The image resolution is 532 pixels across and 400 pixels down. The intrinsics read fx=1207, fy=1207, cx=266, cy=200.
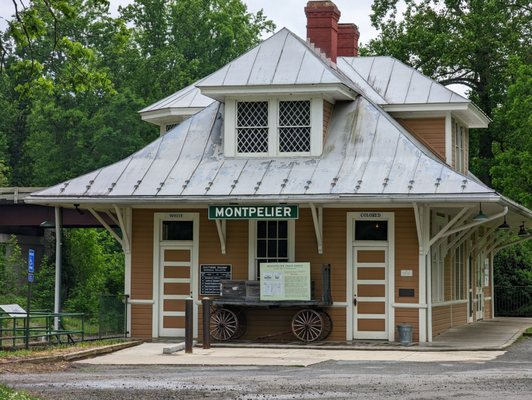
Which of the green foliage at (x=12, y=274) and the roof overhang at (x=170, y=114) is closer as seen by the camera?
the roof overhang at (x=170, y=114)

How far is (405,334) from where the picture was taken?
1043 inches

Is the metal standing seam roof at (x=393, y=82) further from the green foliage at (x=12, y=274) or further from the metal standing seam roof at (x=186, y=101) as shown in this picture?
the green foliage at (x=12, y=274)

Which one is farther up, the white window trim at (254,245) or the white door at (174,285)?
the white window trim at (254,245)

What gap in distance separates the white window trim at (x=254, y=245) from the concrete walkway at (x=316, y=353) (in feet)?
7.56

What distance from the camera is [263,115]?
2883 cm

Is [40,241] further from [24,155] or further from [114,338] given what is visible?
[114,338]

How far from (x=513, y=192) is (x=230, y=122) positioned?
17889 mm

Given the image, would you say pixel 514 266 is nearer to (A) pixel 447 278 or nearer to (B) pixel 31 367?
(A) pixel 447 278

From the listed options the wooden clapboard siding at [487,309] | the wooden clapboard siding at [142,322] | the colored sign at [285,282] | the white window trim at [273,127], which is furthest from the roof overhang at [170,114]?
the wooden clapboard siding at [487,309]

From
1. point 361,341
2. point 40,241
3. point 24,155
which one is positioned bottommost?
point 361,341

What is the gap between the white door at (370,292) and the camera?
1086 inches

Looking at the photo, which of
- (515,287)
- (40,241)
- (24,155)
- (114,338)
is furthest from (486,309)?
(24,155)

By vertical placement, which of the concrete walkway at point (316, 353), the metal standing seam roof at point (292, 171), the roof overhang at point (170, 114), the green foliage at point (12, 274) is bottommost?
the concrete walkway at point (316, 353)

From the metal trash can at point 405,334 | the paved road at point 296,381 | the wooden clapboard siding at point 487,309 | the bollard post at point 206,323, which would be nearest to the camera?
the paved road at point 296,381
